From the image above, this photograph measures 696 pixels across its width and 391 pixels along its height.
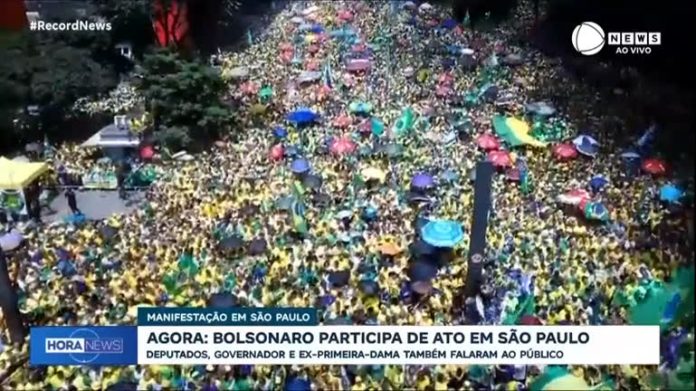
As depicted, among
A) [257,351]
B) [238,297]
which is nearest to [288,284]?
[238,297]

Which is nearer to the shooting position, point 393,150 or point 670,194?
point 670,194

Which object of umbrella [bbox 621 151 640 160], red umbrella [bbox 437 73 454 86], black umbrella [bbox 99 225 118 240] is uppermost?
red umbrella [bbox 437 73 454 86]

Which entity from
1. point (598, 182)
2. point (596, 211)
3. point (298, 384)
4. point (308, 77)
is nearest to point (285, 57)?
point (308, 77)

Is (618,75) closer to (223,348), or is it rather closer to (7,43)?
(223,348)

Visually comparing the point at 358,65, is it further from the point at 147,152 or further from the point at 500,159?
the point at 147,152

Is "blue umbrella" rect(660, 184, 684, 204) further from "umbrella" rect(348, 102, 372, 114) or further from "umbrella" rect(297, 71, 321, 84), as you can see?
"umbrella" rect(297, 71, 321, 84)

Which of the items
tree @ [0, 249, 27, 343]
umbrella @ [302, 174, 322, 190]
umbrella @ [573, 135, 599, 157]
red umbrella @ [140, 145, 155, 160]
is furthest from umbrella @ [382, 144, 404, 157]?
tree @ [0, 249, 27, 343]
